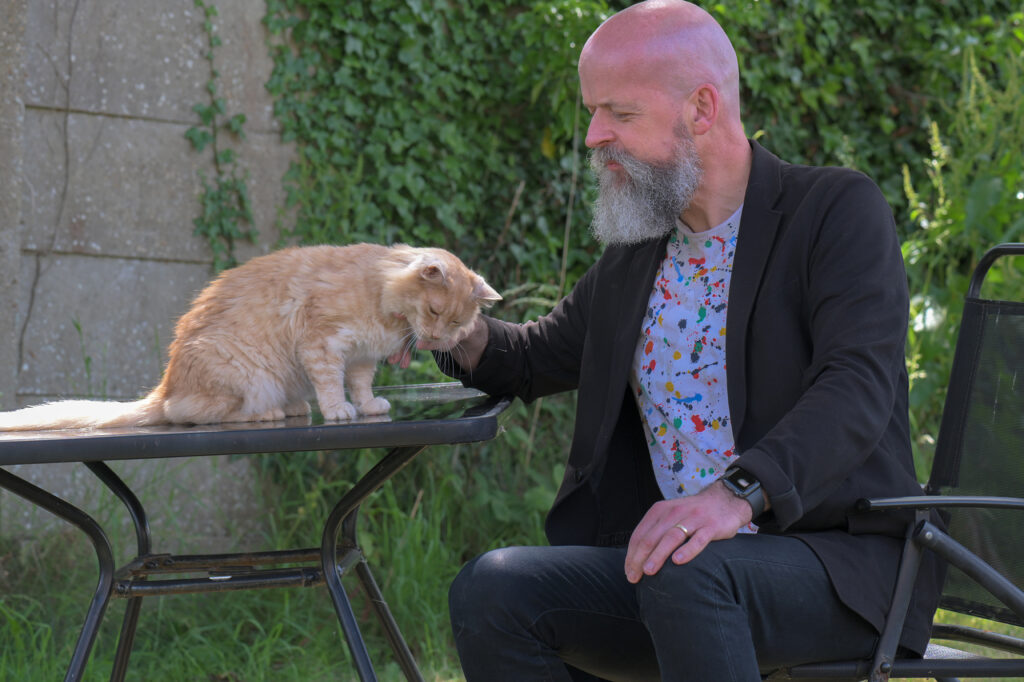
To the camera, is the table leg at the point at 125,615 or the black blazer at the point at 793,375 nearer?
the black blazer at the point at 793,375

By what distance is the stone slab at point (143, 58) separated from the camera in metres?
→ 3.68

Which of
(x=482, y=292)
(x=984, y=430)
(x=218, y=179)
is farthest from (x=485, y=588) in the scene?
(x=218, y=179)

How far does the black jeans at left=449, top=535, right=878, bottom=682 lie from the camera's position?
1.64m

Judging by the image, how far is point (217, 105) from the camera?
153 inches

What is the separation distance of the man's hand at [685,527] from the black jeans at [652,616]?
3cm

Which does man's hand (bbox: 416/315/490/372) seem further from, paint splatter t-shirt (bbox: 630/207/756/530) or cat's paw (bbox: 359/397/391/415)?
paint splatter t-shirt (bbox: 630/207/756/530)

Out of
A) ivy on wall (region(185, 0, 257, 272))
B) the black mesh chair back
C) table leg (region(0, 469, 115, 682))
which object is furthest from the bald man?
ivy on wall (region(185, 0, 257, 272))

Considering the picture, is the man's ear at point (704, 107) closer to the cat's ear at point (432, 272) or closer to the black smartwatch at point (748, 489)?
the cat's ear at point (432, 272)

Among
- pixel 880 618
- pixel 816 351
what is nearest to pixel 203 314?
pixel 816 351

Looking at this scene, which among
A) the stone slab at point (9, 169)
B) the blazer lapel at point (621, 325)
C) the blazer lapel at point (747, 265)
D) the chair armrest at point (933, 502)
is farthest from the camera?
the stone slab at point (9, 169)

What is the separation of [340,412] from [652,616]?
0.83 meters

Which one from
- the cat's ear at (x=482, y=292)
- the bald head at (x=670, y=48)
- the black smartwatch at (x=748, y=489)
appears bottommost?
the black smartwatch at (x=748, y=489)

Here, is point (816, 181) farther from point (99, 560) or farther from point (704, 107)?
point (99, 560)

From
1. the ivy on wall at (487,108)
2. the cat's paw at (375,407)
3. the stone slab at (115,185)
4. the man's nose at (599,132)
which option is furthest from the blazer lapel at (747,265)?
the stone slab at (115,185)
